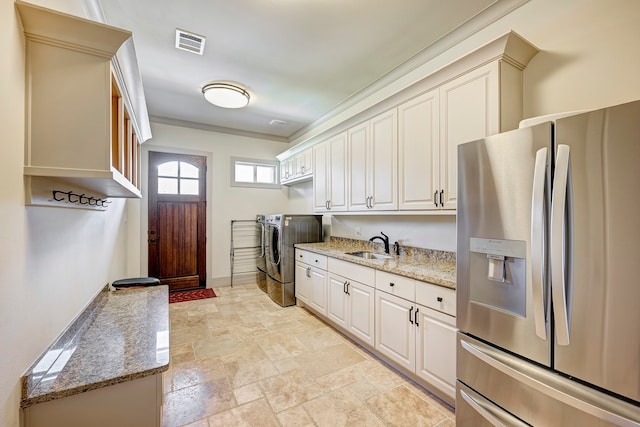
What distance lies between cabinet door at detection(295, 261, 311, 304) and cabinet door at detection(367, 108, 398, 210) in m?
1.41

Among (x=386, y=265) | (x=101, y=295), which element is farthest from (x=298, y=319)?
(x=101, y=295)

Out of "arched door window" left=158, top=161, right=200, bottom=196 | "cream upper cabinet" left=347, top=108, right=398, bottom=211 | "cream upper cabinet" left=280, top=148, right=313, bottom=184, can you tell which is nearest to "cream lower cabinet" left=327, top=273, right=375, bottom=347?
"cream upper cabinet" left=347, top=108, right=398, bottom=211

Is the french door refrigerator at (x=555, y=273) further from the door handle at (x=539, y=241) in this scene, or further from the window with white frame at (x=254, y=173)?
the window with white frame at (x=254, y=173)

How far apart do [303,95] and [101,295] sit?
3.11 meters

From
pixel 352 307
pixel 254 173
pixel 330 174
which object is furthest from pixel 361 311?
pixel 254 173

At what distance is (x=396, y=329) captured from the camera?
7.24 ft

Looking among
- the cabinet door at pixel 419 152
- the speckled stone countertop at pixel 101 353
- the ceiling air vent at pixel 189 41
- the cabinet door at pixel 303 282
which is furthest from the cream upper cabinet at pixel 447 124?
the speckled stone countertop at pixel 101 353

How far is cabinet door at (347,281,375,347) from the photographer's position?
97.6 inches

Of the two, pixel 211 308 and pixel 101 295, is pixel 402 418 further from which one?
pixel 211 308

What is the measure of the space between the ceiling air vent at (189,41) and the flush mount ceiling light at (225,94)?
60 cm

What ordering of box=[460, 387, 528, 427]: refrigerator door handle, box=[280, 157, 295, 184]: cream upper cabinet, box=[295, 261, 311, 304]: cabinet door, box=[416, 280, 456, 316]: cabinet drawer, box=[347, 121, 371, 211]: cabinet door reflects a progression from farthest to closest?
1. box=[280, 157, 295, 184]: cream upper cabinet
2. box=[295, 261, 311, 304]: cabinet door
3. box=[347, 121, 371, 211]: cabinet door
4. box=[416, 280, 456, 316]: cabinet drawer
5. box=[460, 387, 528, 427]: refrigerator door handle

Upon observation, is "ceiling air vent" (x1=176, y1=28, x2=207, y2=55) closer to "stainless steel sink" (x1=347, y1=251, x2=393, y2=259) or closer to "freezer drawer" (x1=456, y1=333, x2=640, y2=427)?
"stainless steel sink" (x1=347, y1=251, x2=393, y2=259)

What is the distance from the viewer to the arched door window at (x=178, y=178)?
450 cm

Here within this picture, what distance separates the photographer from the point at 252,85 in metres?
3.32
